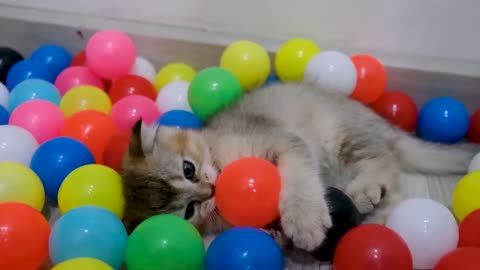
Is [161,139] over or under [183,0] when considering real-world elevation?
under

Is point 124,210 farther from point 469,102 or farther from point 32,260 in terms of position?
point 469,102

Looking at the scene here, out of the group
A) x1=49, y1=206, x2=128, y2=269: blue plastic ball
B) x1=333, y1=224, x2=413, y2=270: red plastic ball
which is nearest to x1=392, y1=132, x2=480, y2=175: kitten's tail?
x1=333, y1=224, x2=413, y2=270: red plastic ball

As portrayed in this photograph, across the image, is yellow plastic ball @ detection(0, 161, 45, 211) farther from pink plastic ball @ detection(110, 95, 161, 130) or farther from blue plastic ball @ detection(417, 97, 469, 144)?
blue plastic ball @ detection(417, 97, 469, 144)

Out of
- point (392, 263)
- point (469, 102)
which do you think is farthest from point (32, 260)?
point (469, 102)

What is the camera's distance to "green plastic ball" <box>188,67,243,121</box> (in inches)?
72.4

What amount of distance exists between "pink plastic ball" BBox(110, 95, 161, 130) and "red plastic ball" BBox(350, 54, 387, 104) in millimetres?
672

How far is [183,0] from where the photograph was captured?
2.18 m

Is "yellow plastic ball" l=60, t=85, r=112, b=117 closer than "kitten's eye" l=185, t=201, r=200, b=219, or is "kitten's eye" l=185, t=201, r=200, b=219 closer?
"kitten's eye" l=185, t=201, r=200, b=219

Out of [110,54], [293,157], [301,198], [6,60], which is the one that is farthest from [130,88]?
[301,198]

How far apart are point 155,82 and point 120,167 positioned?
662 millimetres

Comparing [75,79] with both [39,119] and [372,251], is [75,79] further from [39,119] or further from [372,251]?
[372,251]

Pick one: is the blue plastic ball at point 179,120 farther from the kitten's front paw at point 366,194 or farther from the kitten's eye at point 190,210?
the kitten's front paw at point 366,194

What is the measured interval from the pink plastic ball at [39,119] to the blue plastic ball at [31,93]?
9 centimetres

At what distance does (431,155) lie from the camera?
1758 millimetres
